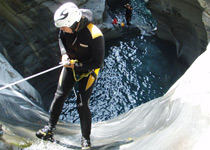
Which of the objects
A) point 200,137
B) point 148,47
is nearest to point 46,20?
point 148,47

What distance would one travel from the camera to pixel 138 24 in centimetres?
1340

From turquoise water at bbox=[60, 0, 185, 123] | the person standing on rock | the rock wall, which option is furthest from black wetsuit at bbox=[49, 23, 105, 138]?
the rock wall

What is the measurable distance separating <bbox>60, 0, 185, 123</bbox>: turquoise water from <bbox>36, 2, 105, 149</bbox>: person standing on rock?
4.33 m

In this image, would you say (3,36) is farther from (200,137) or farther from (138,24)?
(138,24)

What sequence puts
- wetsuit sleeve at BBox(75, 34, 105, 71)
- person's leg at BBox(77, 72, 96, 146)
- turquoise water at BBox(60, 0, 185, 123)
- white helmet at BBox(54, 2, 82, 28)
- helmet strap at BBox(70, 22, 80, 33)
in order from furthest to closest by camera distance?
turquoise water at BBox(60, 0, 185, 123)
person's leg at BBox(77, 72, 96, 146)
wetsuit sleeve at BBox(75, 34, 105, 71)
helmet strap at BBox(70, 22, 80, 33)
white helmet at BBox(54, 2, 82, 28)

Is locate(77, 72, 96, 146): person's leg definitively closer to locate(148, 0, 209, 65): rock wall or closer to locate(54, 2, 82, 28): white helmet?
locate(54, 2, 82, 28): white helmet

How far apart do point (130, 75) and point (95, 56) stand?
659 cm

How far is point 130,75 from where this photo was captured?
969cm

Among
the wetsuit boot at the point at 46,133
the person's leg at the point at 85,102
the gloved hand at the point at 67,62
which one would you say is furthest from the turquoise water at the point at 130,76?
the gloved hand at the point at 67,62

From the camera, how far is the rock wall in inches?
325

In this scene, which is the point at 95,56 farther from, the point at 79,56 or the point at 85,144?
the point at 85,144

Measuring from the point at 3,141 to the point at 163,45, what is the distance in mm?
10211

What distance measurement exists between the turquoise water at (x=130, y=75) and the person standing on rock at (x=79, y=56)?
4331 mm

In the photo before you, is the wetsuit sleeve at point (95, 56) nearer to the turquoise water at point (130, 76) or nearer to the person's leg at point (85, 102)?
the person's leg at point (85, 102)
